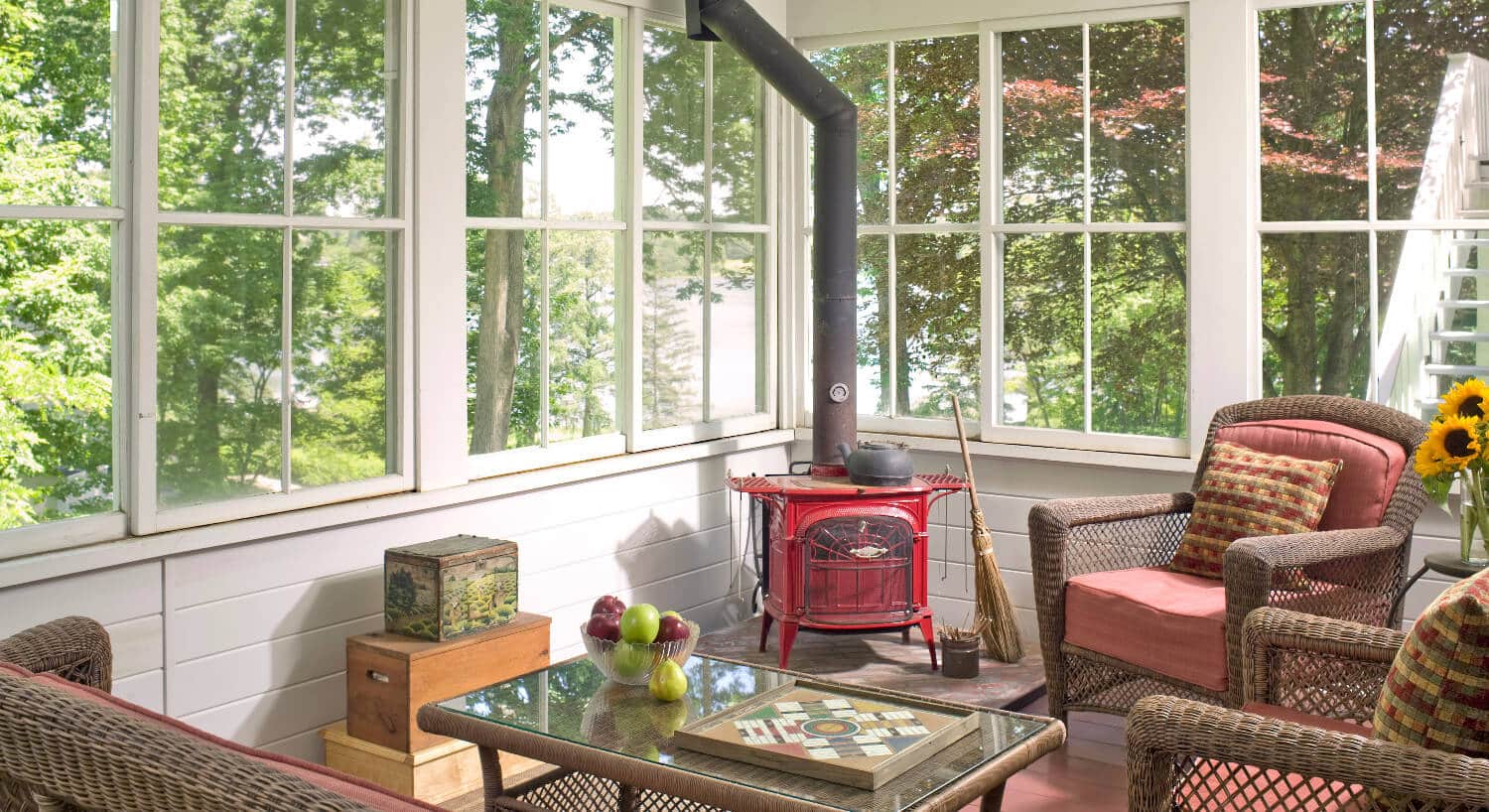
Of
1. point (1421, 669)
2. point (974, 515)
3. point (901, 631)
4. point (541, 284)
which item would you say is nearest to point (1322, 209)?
point (974, 515)

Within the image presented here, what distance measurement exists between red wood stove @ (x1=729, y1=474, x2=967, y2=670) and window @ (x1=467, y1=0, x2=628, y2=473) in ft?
2.56

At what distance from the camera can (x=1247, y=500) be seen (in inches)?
165

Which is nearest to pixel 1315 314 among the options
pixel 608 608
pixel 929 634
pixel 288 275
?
pixel 929 634

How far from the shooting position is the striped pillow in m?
2.07

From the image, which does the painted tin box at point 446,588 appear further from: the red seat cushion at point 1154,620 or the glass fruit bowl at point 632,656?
the red seat cushion at point 1154,620

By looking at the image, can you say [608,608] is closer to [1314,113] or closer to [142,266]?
[142,266]

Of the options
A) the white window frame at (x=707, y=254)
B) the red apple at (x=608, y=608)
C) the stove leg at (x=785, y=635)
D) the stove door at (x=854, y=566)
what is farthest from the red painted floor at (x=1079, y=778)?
the white window frame at (x=707, y=254)

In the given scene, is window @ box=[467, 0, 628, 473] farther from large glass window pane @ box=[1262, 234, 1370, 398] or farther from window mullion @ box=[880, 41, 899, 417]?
large glass window pane @ box=[1262, 234, 1370, 398]

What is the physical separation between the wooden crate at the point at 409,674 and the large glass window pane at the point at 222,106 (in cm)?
127

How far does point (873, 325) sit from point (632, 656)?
9.97 feet

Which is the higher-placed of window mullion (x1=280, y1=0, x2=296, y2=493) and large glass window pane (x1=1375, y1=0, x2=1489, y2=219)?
large glass window pane (x1=1375, y1=0, x2=1489, y2=219)

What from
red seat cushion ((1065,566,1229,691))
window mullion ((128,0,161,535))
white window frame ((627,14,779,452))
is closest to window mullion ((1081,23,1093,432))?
red seat cushion ((1065,566,1229,691))

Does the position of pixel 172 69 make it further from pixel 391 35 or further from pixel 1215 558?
pixel 1215 558

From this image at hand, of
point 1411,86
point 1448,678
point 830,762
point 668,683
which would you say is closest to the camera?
point 1448,678
